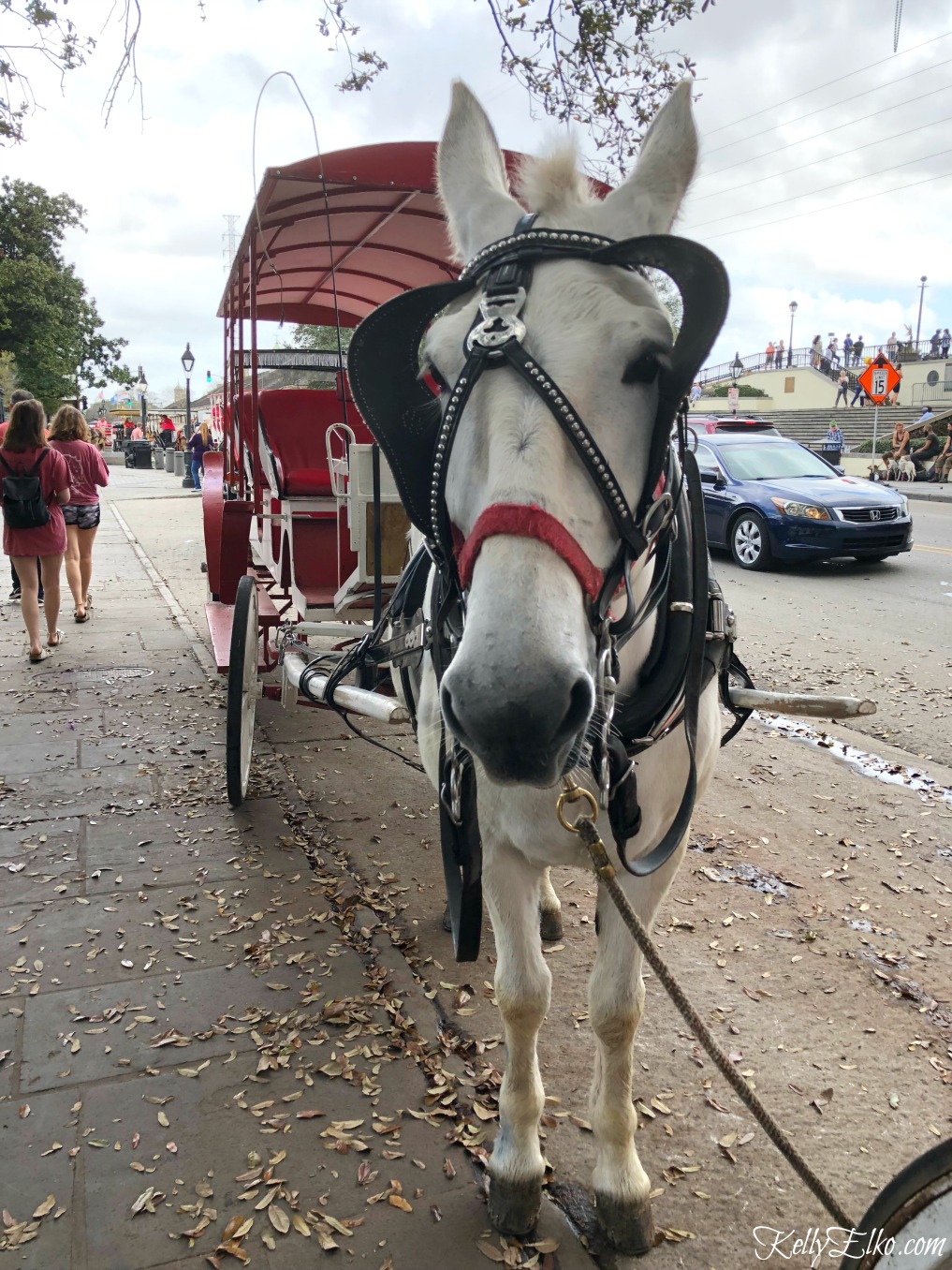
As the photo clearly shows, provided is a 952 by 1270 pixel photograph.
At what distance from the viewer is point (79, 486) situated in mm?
8516

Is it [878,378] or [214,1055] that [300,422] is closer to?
[214,1055]

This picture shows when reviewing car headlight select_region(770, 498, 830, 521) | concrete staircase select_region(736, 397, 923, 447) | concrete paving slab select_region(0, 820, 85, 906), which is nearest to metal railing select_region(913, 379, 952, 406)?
concrete staircase select_region(736, 397, 923, 447)

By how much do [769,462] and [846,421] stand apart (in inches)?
1065

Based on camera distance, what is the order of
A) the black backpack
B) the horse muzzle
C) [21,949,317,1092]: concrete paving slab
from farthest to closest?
the black backpack < [21,949,317,1092]: concrete paving slab < the horse muzzle

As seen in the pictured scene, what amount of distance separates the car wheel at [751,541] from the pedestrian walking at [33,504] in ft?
26.3

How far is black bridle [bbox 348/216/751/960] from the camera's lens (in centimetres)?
156

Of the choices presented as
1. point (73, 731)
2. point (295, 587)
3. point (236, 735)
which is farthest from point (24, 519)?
point (236, 735)

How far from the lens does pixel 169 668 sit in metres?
7.26

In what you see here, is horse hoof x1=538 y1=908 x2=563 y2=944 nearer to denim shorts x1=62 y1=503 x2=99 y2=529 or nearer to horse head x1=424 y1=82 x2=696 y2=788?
horse head x1=424 y1=82 x2=696 y2=788

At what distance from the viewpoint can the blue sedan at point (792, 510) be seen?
35.7 feet

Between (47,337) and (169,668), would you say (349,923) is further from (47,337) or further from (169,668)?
(47,337)

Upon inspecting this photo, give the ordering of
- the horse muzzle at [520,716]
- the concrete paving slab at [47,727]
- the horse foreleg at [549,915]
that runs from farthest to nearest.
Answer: the concrete paving slab at [47,727], the horse foreleg at [549,915], the horse muzzle at [520,716]

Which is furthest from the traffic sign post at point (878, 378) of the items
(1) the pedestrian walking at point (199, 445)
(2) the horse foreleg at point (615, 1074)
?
(2) the horse foreleg at point (615, 1074)

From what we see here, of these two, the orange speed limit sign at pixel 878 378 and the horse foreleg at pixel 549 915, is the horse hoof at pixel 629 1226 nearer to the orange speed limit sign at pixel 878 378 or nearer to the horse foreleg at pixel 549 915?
the horse foreleg at pixel 549 915
